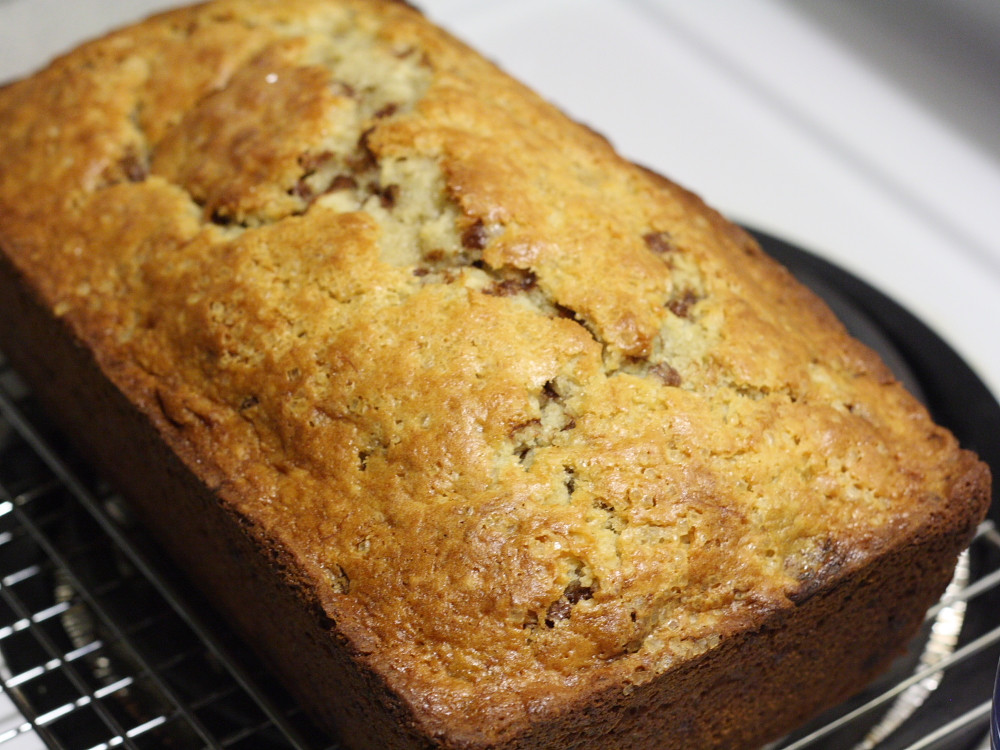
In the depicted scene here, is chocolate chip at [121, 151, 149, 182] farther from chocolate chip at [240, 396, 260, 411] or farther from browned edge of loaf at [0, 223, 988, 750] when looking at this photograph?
chocolate chip at [240, 396, 260, 411]

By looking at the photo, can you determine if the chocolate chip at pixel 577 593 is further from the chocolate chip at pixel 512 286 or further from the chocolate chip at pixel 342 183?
the chocolate chip at pixel 342 183

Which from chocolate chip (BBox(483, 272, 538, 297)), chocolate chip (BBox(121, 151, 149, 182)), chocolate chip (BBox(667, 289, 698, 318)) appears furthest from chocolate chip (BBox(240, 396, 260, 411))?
chocolate chip (BBox(667, 289, 698, 318))

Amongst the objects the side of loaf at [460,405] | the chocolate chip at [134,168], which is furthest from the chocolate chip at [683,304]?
the chocolate chip at [134,168]

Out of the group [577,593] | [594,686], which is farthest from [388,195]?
[594,686]

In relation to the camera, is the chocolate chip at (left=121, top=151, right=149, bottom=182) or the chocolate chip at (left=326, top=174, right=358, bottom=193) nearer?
the chocolate chip at (left=326, top=174, right=358, bottom=193)

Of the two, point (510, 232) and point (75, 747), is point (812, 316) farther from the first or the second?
point (75, 747)

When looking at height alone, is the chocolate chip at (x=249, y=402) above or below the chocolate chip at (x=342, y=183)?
below
